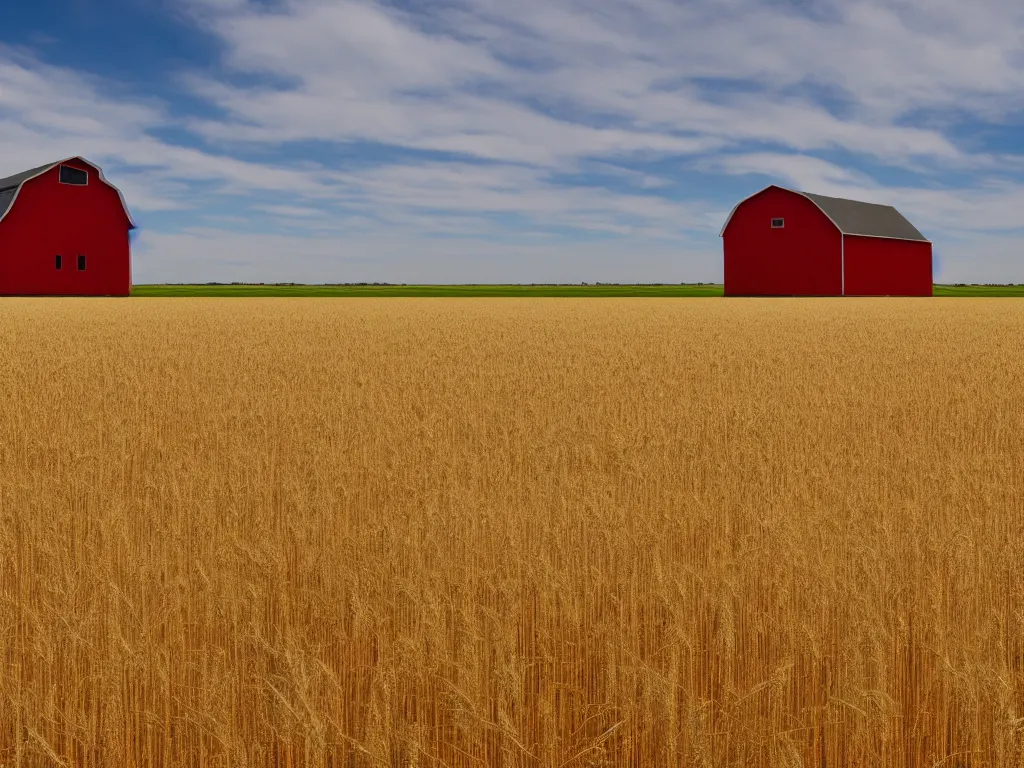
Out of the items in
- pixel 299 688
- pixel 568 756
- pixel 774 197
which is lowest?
pixel 568 756

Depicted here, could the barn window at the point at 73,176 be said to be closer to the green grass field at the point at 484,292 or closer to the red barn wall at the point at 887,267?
the green grass field at the point at 484,292

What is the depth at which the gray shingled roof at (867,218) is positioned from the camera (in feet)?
185

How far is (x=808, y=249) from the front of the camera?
56.6m

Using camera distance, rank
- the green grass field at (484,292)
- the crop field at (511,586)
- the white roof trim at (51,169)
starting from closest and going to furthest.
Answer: the crop field at (511,586) < the white roof trim at (51,169) < the green grass field at (484,292)

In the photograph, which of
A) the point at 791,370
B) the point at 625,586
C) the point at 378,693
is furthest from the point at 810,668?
the point at 791,370

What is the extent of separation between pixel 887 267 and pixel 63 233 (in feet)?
162

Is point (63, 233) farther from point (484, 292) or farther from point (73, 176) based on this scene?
point (484, 292)

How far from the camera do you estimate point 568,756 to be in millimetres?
2994

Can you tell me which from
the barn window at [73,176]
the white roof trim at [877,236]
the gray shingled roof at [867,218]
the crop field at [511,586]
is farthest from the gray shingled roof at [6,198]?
the crop field at [511,586]

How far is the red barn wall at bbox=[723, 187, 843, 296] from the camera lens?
55938 millimetres

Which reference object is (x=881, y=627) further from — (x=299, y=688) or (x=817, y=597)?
(x=299, y=688)

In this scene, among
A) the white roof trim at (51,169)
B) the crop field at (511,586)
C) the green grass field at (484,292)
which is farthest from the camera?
the green grass field at (484,292)

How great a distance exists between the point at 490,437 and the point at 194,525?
338 cm

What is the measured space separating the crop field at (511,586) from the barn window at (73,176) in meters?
51.5
